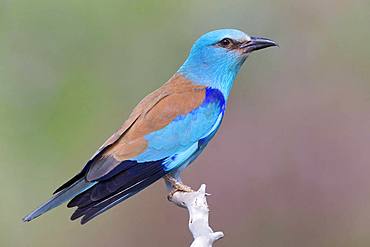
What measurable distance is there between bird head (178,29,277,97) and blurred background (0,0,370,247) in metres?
1.94

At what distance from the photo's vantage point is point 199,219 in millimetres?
4422

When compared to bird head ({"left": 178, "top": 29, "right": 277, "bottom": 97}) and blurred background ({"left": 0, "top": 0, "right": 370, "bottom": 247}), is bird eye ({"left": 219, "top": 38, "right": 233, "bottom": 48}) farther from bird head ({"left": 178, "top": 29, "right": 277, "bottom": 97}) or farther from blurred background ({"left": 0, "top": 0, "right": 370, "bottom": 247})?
blurred background ({"left": 0, "top": 0, "right": 370, "bottom": 247})

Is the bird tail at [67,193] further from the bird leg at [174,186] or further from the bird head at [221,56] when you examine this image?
the bird head at [221,56]

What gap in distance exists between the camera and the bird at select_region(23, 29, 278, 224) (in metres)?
4.96

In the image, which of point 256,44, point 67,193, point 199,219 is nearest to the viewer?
point 199,219

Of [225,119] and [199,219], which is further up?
[225,119]

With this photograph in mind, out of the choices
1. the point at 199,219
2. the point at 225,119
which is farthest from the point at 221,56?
the point at 225,119

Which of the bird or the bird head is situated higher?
the bird head

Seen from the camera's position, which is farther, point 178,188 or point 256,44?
point 256,44

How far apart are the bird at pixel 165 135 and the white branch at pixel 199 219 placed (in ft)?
0.82

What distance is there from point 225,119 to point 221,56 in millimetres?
2401

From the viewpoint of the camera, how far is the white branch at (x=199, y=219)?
164 inches

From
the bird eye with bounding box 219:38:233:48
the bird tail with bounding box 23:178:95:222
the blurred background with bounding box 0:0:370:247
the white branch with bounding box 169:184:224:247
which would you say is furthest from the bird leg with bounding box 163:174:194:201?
the blurred background with bounding box 0:0:370:247

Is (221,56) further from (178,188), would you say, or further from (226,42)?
(178,188)
